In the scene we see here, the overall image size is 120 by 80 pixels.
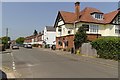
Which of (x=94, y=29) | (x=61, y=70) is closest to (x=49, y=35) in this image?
(x=94, y=29)

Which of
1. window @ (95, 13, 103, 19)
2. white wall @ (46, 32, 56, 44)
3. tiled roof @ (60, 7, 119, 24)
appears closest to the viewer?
tiled roof @ (60, 7, 119, 24)

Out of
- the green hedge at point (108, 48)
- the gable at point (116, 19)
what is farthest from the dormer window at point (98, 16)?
the green hedge at point (108, 48)

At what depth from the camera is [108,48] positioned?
25.5m

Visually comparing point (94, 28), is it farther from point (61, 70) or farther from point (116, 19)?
point (61, 70)

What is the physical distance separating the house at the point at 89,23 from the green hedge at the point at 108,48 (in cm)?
1855

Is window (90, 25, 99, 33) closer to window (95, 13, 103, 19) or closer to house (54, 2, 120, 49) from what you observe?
house (54, 2, 120, 49)

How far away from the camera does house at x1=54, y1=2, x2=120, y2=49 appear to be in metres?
47.3

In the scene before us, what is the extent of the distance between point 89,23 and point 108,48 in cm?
2231

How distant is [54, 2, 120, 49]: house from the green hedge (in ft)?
60.8

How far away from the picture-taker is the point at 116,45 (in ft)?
78.1

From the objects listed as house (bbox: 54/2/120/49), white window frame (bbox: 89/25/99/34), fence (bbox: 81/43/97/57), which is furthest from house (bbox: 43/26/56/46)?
fence (bbox: 81/43/97/57)

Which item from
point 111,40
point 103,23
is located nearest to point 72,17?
point 103,23

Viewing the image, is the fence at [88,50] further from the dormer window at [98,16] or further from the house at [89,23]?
the dormer window at [98,16]

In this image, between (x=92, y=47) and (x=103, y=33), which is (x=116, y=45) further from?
(x=103, y=33)
